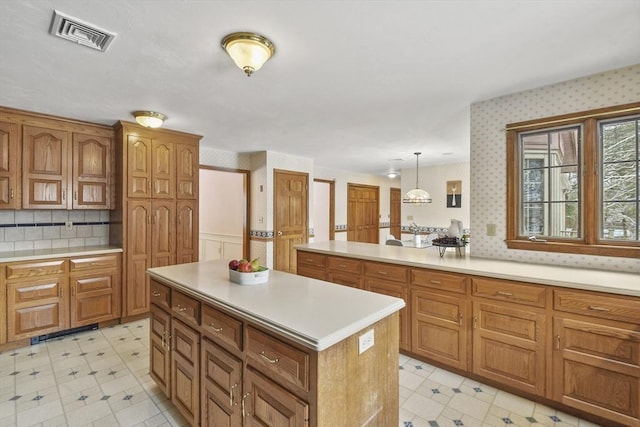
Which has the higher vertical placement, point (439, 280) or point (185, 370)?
point (439, 280)

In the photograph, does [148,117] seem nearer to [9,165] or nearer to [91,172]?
[91,172]

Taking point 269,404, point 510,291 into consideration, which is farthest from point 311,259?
point 269,404

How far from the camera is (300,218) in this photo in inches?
224

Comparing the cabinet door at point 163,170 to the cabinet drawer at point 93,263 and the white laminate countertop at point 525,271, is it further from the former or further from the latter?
the white laminate countertop at point 525,271

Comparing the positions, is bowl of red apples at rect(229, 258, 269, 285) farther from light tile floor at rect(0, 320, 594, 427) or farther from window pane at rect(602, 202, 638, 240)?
window pane at rect(602, 202, 638, 240)

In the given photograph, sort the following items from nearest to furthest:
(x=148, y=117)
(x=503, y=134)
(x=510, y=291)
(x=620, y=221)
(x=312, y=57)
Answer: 1. (x=312, y=57)
2. (x=510, y=291)
3. (x=620, y=221)
4. (x=503, y=134)
5. (x=148, y=117)

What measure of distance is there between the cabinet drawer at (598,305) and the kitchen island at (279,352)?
4.06ft

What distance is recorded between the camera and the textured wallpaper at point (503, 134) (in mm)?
2207

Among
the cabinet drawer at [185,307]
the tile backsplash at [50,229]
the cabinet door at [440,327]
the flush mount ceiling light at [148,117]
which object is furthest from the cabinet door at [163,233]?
the cabinet door at [440,327]

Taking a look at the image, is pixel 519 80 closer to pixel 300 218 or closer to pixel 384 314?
pixel 384 314

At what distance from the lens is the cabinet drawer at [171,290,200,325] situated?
5.59 feet

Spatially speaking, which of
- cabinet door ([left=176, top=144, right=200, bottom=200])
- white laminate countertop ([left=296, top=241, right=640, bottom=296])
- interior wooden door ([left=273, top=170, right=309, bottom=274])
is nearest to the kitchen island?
white laminate countertop ([left=296, top=241, right=640, bottom=296])

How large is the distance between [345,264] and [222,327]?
1828mm

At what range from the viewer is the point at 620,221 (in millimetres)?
2270
